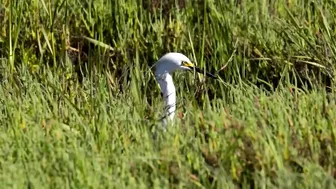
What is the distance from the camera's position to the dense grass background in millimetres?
3584

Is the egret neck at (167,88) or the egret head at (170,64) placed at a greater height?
the egret head at (170,64)

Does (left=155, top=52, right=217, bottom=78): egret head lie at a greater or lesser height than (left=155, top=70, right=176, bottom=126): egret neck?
greater

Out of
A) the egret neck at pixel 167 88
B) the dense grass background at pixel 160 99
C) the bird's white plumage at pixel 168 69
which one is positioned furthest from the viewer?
the bird's white plumage at pixel 168 69

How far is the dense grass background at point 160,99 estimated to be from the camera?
→ 3584mm

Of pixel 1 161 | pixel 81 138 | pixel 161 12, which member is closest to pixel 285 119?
pixel 81 138

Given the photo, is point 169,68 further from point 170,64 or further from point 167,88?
point 167,88

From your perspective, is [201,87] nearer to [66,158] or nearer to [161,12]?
[161,12]

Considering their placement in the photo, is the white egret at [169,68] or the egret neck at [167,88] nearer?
the egret neck at [167,88]

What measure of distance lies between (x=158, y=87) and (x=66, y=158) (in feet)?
5.23

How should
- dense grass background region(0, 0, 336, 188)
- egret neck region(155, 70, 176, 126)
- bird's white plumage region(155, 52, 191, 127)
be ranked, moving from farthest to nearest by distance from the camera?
bird's white plumage region(155, 52, 191, 127), egret neck region(155, 70, 176, 126), dense grass background region(0, 0, 336, 188)

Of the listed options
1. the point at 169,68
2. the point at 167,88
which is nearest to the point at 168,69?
the point at 169,68

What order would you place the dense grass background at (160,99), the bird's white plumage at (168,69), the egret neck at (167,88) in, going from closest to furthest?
the dense grass background at (160,99), the egret neck at (167,88), the bird's white plumage at (168,69)

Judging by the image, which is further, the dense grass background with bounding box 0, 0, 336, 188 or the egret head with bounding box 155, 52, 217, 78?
the egret head with bounding box 155, 52, 217, 78

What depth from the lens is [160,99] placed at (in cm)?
484
